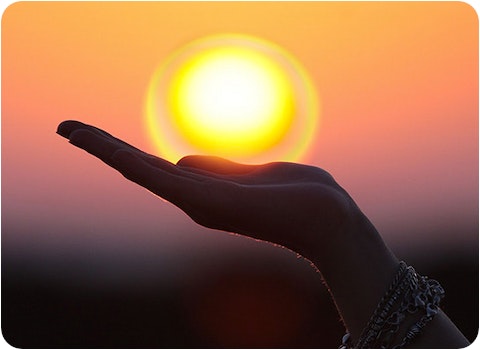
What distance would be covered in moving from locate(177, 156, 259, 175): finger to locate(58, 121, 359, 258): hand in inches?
8.8

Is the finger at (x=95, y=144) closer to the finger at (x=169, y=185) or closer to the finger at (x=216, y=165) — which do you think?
the finger at (x=169, y=185)

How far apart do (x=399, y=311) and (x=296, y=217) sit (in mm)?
748

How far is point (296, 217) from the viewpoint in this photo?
3641mm

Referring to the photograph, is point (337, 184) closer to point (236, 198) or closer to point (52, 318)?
point (236, 198)

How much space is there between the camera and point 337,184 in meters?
3.92

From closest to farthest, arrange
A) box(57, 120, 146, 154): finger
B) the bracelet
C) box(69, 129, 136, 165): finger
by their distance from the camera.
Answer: the bracelet, box(69, 129, 136, 165): finger, box(57, 120, 146, 154): finger

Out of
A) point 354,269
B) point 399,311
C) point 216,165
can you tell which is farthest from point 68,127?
point 399,311

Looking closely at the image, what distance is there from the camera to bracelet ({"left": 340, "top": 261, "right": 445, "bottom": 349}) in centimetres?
349

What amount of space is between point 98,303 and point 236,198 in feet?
51.7

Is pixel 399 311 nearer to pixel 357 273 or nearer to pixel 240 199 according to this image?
pixel 357 273

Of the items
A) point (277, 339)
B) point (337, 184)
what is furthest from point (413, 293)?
point (277, 339)

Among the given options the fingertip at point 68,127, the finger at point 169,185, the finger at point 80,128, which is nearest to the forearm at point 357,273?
the finger at point 169,185

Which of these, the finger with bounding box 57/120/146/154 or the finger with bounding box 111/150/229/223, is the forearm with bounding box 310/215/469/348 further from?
the finger with bounding box 57/120/146/154

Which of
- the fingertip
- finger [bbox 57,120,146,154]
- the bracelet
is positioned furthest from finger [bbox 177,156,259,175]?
the bracelet
